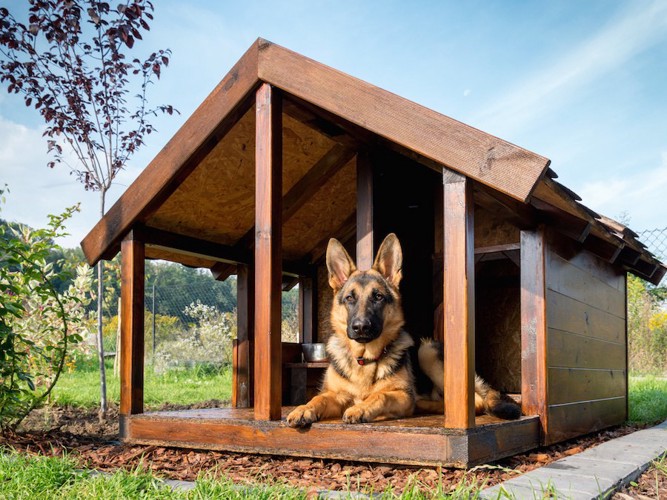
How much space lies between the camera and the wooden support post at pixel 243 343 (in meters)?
6.95

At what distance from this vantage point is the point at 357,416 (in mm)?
4379

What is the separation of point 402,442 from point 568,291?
2.55m

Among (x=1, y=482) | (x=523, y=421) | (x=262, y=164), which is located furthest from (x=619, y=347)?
(x=1, y=482)

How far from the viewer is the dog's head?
4.78 m

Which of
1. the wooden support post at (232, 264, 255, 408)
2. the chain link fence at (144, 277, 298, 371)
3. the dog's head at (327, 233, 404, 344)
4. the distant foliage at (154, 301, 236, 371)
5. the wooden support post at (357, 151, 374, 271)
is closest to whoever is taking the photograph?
the dog's head at (327, 233, 404, 344)

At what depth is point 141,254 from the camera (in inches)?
229

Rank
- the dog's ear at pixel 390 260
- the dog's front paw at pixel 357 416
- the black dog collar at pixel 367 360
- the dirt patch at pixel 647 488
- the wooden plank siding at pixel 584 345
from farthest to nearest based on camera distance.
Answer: the wooden plank siding at pixel 584 345 < the dog's ear at pixel 390 260 < the black dog collar at pixel 367 360 < the dog's front paw at pixel 357 416 < the dirt patch at pixel 647 488

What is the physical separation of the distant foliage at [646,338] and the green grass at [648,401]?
2.66 metres

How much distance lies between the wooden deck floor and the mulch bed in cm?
8

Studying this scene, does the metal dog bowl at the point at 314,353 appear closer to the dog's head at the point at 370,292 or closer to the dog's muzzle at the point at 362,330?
the dog's head at the point at 370,292

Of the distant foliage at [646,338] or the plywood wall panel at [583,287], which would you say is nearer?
the plywood wall panel at [583,287]

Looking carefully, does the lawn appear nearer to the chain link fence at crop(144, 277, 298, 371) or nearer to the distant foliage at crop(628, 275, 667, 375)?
the chain link fence at crop(144, 277, 298, 371)

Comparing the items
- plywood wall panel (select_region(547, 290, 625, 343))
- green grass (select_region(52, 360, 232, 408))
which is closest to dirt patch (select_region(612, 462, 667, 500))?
plywood wall panel (select_region(547, 290, 625, 343))

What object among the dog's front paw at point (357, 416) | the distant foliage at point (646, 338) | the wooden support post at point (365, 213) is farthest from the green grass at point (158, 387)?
the distant foliage at point (646, 338)
